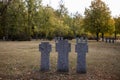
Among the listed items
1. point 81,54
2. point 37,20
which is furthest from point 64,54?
point 37,20

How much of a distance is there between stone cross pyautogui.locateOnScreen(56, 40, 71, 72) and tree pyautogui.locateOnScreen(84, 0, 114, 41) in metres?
65.4

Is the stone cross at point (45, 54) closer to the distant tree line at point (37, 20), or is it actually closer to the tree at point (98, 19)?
the distant tree line at point (37, 20)

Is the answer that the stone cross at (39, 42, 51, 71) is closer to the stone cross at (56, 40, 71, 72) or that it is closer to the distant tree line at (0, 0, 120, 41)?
the stone cross at (56, 40, 71, 72)

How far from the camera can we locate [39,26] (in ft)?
279

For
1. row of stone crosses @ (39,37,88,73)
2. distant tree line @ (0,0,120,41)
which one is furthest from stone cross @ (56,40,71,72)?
distant tree line @ (0,0,120,41)

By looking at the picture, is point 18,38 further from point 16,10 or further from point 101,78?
point 101,78

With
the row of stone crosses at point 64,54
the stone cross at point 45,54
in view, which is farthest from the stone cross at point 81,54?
the stone cross at point 45,54

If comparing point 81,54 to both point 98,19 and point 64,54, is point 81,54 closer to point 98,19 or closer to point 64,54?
point 64,54

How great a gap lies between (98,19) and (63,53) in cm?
6653

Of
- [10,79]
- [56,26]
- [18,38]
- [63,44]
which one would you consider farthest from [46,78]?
[56,26]

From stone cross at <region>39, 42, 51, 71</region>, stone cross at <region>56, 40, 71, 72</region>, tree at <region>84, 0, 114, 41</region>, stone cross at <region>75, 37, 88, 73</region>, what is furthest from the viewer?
tree at <region>84, 0, 114, 41</region>

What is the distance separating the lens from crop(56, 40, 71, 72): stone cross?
12.8 m

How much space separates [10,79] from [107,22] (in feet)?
227

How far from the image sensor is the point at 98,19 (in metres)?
78.7
